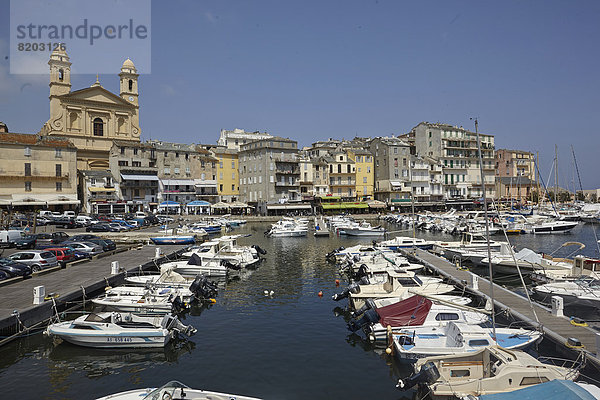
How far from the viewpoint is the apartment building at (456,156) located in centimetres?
11469

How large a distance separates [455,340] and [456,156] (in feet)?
356

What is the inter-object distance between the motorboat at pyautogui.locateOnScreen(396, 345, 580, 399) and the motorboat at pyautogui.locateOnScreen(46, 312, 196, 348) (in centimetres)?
1119

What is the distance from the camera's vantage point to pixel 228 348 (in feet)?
63.2

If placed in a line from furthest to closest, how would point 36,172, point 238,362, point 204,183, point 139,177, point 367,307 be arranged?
point 204,183, point 139,177, point 36,172, point 367,307, point 238,362

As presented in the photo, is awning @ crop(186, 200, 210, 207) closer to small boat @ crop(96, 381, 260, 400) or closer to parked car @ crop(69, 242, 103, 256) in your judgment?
parked car @ crop(69, 242, 103, 256)

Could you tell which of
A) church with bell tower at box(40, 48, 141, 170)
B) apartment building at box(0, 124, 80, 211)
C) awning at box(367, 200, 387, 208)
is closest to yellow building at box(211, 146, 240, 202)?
church with bell tower at box(40, 48, 141, 170)

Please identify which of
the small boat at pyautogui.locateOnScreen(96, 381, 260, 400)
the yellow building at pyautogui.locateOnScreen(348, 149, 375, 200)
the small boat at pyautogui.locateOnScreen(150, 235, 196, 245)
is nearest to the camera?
the small boat at pyautogui.locateOnScreen(96, 381, 260, 400)

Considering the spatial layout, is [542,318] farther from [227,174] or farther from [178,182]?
[227,174]

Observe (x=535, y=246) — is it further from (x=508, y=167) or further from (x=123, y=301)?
(x=508, y=167)

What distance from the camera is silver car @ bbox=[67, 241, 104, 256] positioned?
3722cm

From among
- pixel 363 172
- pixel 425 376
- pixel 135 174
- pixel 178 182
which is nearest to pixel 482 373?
pixel 425 376

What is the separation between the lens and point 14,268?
90.7 feet

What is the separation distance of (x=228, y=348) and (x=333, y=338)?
5183 mm

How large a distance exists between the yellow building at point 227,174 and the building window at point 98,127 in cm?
2616
